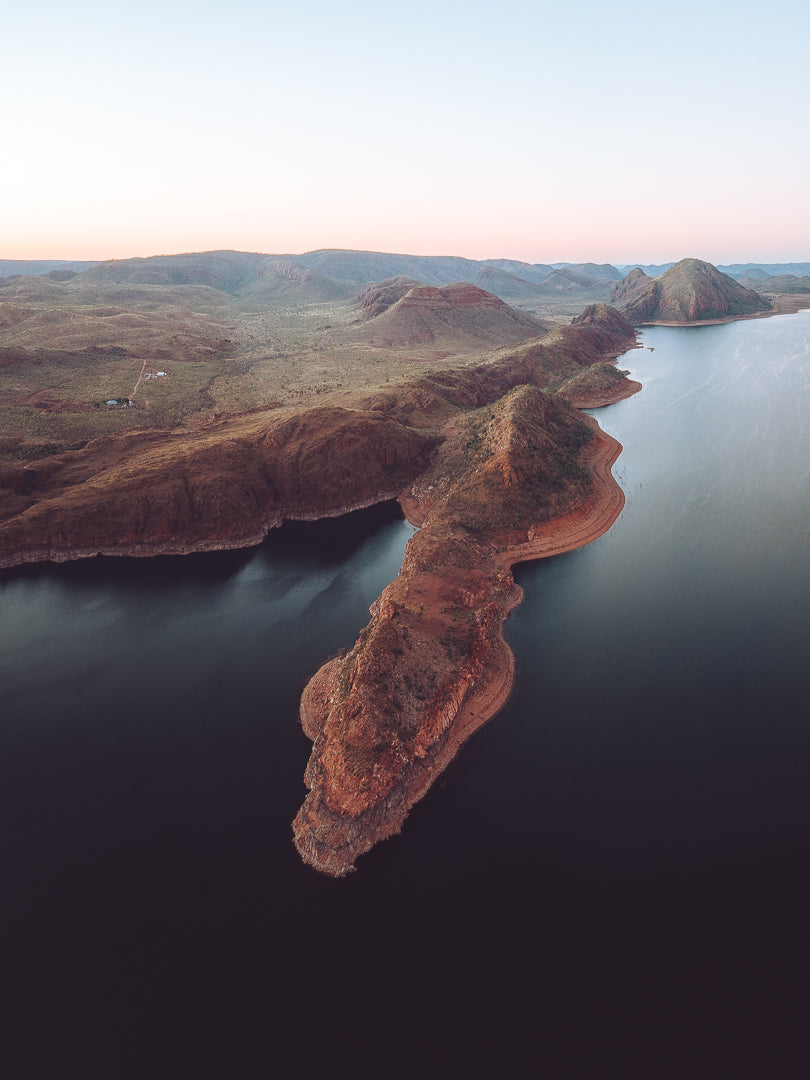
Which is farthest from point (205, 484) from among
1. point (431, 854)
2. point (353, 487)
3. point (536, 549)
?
point (431, 854)

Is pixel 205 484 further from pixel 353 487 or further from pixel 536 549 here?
pixel 536 549

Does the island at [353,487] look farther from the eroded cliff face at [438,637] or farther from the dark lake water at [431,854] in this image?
the dark lake water at [431,854]

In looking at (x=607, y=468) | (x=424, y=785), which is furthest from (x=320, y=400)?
(x=424, y=785)

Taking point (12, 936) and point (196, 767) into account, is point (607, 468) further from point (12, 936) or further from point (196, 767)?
point (12, 936)

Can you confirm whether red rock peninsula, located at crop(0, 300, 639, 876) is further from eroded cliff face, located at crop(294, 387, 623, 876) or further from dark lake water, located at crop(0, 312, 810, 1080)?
dark lake water, located at crop(0, 312, 810, 1080)

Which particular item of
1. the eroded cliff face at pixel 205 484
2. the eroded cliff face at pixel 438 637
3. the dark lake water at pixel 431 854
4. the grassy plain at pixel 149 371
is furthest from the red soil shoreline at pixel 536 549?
the grassy plain at pixel 149 371
